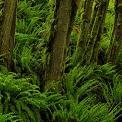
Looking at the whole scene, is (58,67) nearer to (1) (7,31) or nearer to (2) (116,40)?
(1) (7,31)

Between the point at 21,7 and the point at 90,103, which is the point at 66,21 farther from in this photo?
the point at 21,7

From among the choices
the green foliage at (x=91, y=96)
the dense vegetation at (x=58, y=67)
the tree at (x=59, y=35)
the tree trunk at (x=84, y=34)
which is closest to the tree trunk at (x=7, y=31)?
the dense vegetation at (x=58, y=67)

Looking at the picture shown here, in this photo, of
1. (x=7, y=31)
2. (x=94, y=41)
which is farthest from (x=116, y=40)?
(x=7, y=31)

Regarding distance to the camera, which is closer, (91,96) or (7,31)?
(7,31)

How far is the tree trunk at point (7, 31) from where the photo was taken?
6.53 meters

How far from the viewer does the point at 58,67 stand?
6.58 metres

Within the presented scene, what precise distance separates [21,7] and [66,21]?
126 inches

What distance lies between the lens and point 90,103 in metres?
7.10

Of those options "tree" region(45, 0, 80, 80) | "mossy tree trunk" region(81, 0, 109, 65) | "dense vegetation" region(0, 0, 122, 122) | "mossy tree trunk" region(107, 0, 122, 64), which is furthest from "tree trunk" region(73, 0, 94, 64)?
"tree" region(45, 0, 80, 80)

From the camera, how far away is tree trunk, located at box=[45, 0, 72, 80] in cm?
647

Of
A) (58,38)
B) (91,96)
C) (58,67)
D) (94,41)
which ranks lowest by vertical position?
(91,96)

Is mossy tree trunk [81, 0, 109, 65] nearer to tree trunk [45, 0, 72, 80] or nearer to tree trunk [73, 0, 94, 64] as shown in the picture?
tree trunk [73, 0, 94, 64]

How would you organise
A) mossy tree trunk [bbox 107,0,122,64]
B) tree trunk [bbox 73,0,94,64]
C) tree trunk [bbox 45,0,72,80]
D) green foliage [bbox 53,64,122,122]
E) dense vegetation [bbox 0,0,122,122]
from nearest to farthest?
dense vegetation [bbox 0,0,122,122] < green foliage [bbox 53,64,122,122] < tree trunk [bbox 45,0,72,80] < tree trunk [bbox 73,0,94,64] < mossy tree trunk [bbox 107,0,122,64]

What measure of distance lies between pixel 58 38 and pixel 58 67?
507mm
